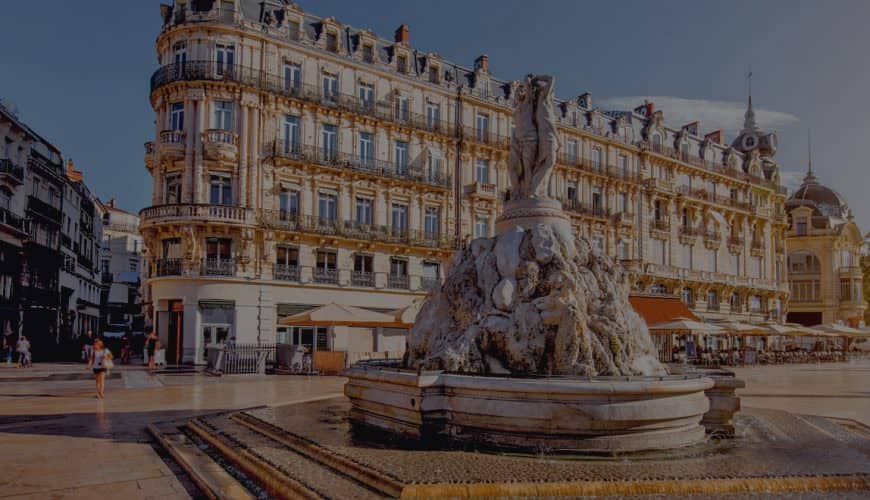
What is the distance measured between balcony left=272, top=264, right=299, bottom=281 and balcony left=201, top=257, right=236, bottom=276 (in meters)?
1.94

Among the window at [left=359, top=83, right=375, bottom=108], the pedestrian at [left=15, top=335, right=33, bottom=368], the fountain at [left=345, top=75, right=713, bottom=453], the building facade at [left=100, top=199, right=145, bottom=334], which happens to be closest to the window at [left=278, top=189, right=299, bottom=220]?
the window at [left=359, top=83, right=375, bottom=108]

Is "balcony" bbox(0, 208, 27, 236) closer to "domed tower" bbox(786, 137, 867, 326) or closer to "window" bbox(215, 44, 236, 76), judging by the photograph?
"window" bbox(215, 44, 236, 76)

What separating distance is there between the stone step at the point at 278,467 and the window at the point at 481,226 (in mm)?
Answer: 29219

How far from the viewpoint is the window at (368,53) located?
35.3m

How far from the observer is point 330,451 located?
7.59 metres

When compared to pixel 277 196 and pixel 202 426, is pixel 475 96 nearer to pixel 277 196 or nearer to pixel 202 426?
pixel 277 196

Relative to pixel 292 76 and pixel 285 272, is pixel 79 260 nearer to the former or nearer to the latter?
pixel 285 272

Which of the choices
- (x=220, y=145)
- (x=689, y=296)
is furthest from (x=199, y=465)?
(x=689, y=296)

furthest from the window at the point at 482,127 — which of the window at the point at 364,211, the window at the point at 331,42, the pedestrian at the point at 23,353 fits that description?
the pedestrian at the point at 23,353

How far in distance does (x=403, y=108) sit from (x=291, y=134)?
21.8 feet

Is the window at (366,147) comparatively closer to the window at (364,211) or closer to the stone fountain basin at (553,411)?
the window at (364,211)

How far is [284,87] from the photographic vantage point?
32.0 m

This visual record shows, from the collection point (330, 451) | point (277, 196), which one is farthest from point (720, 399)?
point (277, 196)

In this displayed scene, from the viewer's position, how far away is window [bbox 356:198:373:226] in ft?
112
